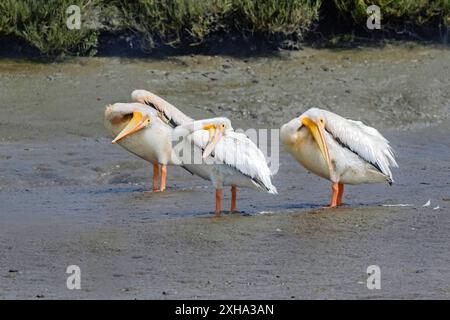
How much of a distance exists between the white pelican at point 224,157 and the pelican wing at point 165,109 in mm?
1653

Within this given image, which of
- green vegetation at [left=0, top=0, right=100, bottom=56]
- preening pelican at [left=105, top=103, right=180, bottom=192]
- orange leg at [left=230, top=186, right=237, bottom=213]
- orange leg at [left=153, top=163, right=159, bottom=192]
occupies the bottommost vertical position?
orange leg at [left=153, top=163, right=159, bottom=192]

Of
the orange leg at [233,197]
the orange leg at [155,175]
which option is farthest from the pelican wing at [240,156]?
the orange leg at [155,175]

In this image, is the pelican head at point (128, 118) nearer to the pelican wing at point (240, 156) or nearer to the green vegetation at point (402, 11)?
the pelican wing at point (240, 156)

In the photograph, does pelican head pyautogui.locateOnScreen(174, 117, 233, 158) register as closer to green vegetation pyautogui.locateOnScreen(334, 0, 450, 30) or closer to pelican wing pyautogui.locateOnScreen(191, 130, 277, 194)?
pelican wing pyautogui.locateOnScreen(191, 130, 277, 194)

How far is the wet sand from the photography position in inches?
313

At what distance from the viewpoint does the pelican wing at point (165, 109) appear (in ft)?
39.0

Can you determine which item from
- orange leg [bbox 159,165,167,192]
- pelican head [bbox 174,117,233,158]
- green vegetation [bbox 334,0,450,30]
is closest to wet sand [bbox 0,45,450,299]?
orange leg [bbox 159,165,167,192]

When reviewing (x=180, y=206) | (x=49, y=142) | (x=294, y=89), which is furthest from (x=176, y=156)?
(x=294, y=89)

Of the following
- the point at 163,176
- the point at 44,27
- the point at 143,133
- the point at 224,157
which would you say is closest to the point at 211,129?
the point at 224,157

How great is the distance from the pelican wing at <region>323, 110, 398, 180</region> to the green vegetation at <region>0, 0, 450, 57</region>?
458cm

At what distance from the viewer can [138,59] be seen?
583 inches
